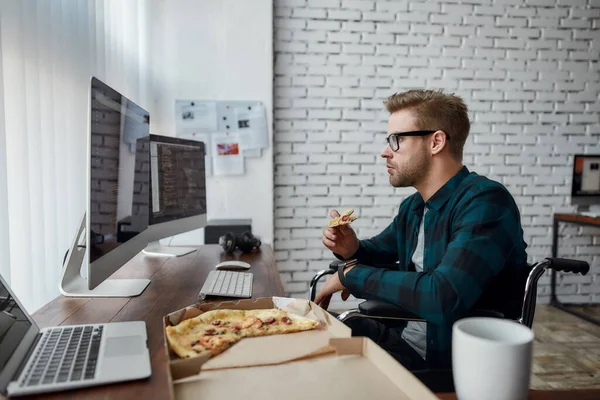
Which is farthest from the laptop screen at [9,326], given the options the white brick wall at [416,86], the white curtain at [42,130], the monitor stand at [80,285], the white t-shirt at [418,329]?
the white brick wall at [416,86]

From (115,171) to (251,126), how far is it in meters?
1.97

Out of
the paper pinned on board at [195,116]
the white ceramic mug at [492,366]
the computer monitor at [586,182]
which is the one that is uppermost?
the paper pinned on board at [195,116]

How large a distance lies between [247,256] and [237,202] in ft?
3.82

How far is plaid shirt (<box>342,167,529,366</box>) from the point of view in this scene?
48.3 inches

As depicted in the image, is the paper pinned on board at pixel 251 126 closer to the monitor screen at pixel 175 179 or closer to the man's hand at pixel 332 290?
the monitor screen at pixel 175 179

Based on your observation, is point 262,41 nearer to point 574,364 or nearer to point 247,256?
point 247,256

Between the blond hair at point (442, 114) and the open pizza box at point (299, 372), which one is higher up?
the blond hair at point (442, 114)

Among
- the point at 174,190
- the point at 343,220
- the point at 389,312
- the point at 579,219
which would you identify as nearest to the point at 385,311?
the point at 389,312

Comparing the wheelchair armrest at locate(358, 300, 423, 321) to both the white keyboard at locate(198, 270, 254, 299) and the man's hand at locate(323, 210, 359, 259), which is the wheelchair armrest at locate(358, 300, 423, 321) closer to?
the white keyboard at locate(198, 270, 254, 299)

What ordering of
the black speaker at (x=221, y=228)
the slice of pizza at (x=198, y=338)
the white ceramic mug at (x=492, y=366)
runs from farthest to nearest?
the black speaker at (x=221, y=228) < the slice of pizza at (x=198, y=338) < the white ceramic mug at (x=492, y=366)

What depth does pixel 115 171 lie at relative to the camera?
1.22m

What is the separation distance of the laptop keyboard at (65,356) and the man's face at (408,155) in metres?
1.13

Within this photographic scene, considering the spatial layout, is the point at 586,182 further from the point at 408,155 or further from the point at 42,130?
the point at 42,130

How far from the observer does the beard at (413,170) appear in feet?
5.38
